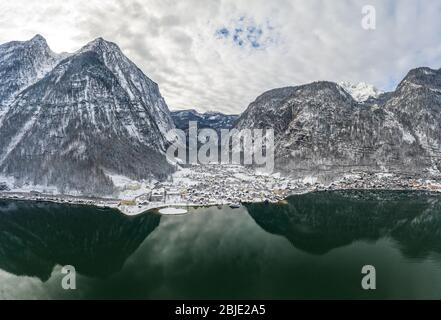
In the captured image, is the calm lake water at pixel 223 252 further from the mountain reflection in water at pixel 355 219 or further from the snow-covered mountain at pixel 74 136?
the snow-covered mountain at pixel 74 136

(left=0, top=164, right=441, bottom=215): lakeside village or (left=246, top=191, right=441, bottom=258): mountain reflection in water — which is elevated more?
(left=0, top=164, right=441, bottom=215): lakeside village

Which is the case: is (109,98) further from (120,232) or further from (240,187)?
(120,232)

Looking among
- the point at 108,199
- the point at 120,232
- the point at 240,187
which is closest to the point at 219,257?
the point at 120,232

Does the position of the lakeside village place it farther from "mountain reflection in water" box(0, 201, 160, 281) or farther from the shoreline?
"mountain reflection in water" box(0, 201, 160, 281)

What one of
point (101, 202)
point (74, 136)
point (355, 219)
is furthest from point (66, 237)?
point (355, 219)

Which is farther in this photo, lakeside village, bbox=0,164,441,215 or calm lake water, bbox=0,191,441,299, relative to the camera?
lakeside village, bbox=0,164,441,215

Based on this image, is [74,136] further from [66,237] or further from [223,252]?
[223,252]

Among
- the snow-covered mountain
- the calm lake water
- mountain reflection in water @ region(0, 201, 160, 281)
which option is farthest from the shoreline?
the snow-covered mountain
